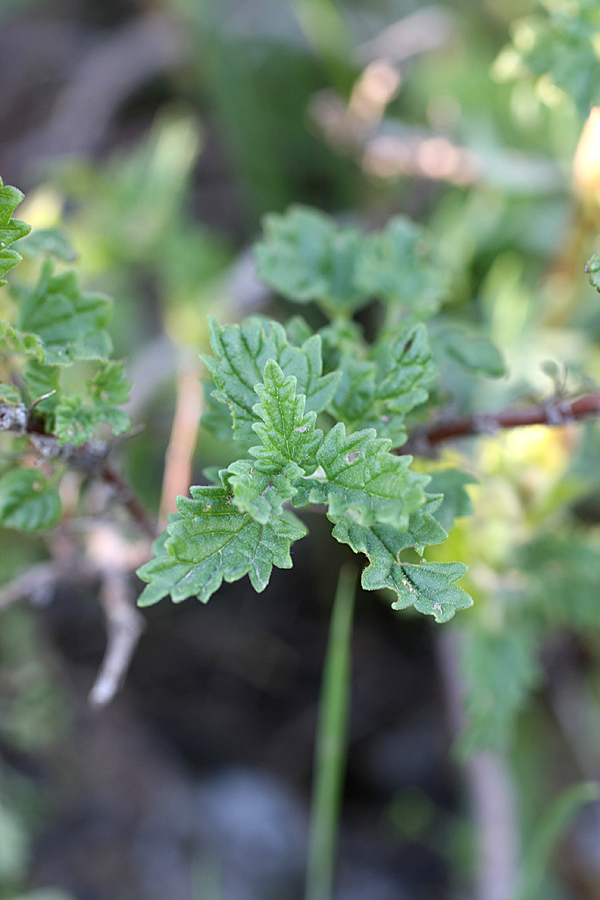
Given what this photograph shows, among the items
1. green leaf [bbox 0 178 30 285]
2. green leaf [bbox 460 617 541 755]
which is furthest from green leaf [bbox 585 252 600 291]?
green leaf [bbox 460 617 541 755]

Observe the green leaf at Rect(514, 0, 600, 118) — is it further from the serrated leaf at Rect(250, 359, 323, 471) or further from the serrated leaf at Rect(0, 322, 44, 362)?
the serrated leaf at Rect(0, 322, 44, 362)

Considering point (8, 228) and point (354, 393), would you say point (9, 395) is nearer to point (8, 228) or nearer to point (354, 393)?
point (8, 228)

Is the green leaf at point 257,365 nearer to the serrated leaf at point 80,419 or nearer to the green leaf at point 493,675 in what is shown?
the serrated leaf at point 80,419

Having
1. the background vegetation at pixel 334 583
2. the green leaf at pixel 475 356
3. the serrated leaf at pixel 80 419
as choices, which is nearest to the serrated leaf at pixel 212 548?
the serrated leaf at pixel 80 419

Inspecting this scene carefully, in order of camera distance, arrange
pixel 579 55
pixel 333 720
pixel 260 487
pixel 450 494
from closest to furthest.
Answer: pixel 260 487 → pixel 450 494 → pixel 579 55 → pixel 333 720

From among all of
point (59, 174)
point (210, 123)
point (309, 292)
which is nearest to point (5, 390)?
point (309, 292)

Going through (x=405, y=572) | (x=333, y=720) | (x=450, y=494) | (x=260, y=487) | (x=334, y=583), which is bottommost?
(x=334, y=583)

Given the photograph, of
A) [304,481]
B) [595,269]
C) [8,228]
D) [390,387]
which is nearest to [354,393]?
[390,387]
